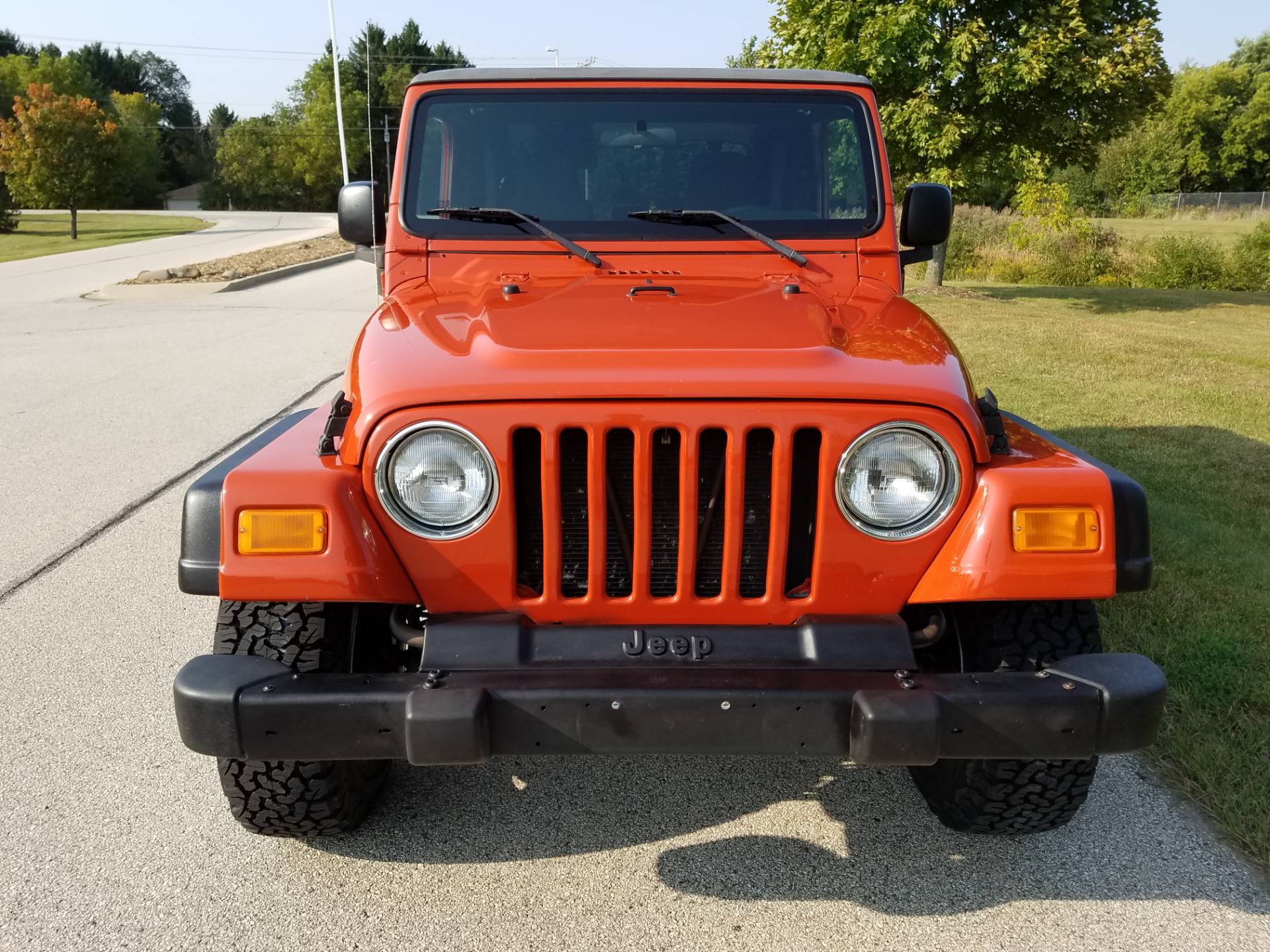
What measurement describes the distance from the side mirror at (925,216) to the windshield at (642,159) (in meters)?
0.18

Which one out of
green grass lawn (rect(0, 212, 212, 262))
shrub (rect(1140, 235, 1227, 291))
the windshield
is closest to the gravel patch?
green grass lawn (rect(0, 212, 212, 262))

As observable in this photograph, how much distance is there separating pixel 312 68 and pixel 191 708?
73.8m

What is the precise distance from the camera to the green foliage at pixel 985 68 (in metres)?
12.5

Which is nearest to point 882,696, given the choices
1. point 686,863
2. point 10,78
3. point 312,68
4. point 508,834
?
point 686,863

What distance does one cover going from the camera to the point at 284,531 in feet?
7.13

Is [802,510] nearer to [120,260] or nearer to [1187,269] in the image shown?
[1187,269]

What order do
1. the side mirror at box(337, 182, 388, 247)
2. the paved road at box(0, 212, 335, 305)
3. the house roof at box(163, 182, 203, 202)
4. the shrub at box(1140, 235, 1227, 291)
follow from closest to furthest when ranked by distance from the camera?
the side mirror at box(337, 182, 388, 247) < the paved road at box(0, 212, 335, 305) < the shrub at box(1140, 235, 1227, 291) < the house roof at box(163, 182, 203, 202)

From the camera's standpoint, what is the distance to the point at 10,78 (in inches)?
2598

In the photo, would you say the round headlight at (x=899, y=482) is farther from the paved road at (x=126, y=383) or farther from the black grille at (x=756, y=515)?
the paved road at (x=126, y=383)

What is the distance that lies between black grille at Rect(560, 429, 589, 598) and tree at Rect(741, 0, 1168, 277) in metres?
11.8

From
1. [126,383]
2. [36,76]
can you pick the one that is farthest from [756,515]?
[36,76]

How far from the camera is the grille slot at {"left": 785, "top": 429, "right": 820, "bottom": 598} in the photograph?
223 cm

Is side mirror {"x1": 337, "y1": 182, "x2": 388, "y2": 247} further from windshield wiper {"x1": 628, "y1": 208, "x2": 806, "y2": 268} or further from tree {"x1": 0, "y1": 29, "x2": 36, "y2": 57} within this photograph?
tree {"x1": 0, "y1": 29, "x2": 36, "y2": 57}

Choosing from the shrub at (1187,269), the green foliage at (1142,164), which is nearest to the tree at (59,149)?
the shrub at (1187,269)
